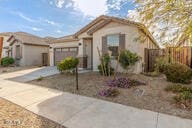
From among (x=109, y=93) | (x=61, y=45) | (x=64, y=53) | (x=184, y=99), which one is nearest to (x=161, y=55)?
(x=184, y=99)

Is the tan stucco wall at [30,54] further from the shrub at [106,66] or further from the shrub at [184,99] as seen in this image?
the shrub at [184,99]

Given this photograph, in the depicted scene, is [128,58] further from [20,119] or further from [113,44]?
[20,119]

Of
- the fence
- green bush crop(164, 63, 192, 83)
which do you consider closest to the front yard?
green bush crop(164, 63, 192, 83)

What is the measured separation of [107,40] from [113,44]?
64 cm

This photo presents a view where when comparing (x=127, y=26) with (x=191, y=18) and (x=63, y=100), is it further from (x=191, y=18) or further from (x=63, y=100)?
(x=63, y=100)

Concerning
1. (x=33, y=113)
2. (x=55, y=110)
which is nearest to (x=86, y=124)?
(x=55, y=110)

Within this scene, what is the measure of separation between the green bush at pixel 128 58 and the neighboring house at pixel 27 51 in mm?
14250

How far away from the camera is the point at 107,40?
12.2 m

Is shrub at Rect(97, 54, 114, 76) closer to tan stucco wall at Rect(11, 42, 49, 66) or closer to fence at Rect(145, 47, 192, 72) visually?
fence at Rect(145, 47, 192, 72)

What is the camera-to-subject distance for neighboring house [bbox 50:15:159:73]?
1106cm

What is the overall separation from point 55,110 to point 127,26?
329 inches

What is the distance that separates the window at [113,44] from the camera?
1182 centimetres

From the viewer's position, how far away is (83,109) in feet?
16.9

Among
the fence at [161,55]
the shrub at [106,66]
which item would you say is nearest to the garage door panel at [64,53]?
the shrub at [106,66]
